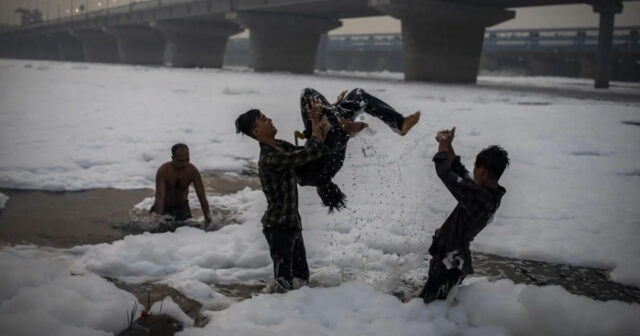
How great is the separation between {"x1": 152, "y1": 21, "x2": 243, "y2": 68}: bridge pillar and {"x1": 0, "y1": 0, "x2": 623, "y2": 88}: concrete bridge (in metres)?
0.09

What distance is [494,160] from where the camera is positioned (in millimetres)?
3293

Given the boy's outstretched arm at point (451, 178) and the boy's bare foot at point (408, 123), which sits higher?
the boy's bare foot at point (408, 123)

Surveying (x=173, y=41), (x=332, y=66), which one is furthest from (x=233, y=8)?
(x=332, y=66)

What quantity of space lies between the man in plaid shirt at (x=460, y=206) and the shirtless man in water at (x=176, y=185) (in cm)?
264

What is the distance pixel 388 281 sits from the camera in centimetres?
395

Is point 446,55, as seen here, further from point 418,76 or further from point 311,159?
point 311,159

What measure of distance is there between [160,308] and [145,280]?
753 mm

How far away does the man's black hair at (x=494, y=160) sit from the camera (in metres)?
3.29

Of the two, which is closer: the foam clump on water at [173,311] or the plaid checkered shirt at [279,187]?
the foam clump on water at [173,311]

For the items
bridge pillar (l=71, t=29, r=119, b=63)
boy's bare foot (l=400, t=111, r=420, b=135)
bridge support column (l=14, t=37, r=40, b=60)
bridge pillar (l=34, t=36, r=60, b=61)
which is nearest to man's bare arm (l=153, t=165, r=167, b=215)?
boy's bare foot (l=400, t=111, r=420, b=135)

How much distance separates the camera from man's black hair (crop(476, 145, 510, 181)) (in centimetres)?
329

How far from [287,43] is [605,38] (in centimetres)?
2104

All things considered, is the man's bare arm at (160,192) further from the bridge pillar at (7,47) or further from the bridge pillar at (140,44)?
the bridge pillar at (7,47)

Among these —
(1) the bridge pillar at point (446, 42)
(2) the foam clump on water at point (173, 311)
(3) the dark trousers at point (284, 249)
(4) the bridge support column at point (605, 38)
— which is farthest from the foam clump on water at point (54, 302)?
(4) the bridge support column at point (605, 38)
